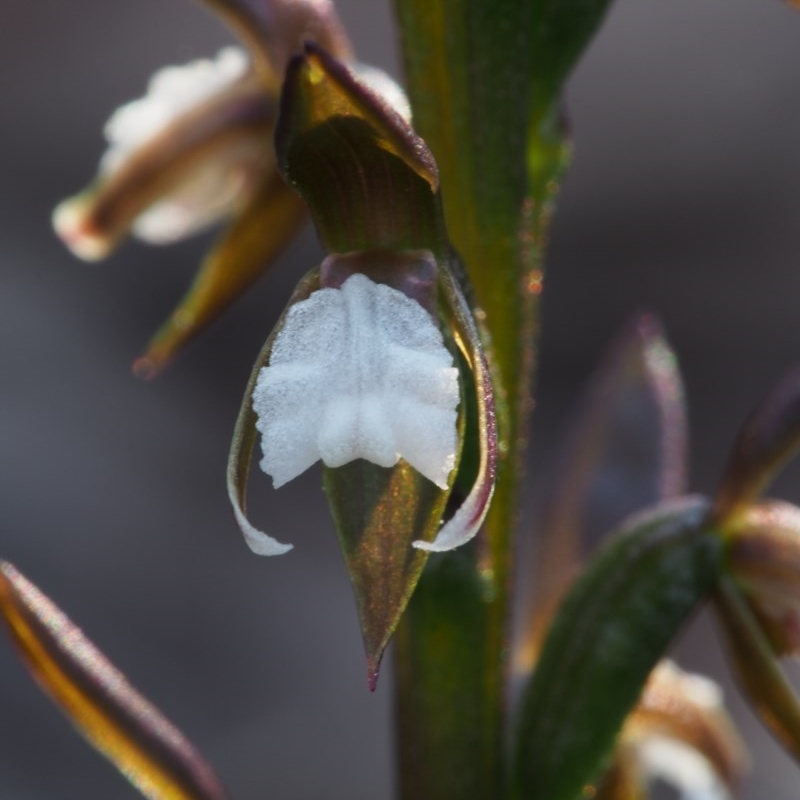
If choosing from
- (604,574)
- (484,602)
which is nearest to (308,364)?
(484,602)

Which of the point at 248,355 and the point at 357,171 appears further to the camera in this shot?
the point at 248,355

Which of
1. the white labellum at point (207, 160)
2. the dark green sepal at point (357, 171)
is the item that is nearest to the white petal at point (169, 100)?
the white labellum at point (207, 160)

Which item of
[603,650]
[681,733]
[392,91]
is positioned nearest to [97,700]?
[603,650]

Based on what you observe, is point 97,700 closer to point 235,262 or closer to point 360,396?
point 360,396

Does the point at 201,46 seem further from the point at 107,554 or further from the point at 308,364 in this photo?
the point at 308,364

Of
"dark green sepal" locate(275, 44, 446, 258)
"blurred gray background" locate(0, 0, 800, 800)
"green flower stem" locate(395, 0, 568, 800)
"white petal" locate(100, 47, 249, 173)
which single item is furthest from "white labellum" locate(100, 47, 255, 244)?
"blurred gray background" locate(0, 0, 800, 800)

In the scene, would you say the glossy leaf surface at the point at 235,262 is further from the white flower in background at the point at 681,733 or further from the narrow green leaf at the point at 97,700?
the white flower in background at the point at 681,733
